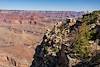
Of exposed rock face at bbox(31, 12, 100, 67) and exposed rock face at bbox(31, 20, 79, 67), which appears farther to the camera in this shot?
exposed rock face at bbox(31, 20, 79, 67)

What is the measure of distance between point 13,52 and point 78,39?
230 feet

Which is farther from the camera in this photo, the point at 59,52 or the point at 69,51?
the point at 59,52

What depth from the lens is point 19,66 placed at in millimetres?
65438

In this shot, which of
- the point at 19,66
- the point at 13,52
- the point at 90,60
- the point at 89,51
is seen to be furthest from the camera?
the point at 13,52

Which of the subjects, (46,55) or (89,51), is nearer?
(89,51)

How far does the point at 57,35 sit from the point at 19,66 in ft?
165

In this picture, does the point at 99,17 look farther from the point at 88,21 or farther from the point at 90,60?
the point at 90,60

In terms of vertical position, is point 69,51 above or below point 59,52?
above

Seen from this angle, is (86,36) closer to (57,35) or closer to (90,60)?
(90,60)

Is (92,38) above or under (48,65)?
above

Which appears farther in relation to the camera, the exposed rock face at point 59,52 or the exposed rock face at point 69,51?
the exposed rock face at point 59,52

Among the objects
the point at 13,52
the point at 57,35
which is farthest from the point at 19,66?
the point at 57,35

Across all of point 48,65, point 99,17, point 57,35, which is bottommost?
point 48,65

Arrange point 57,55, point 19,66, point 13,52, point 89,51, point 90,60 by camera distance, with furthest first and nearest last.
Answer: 1. point 13,52
2. point 19,66
3. point 57,55
4. point 89,51
5. point 90,60
